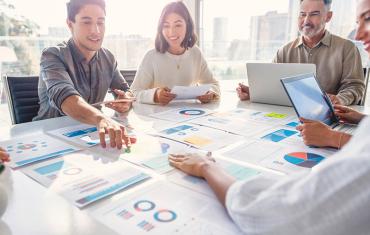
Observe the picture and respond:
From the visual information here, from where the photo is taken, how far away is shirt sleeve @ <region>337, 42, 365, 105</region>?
1.90m

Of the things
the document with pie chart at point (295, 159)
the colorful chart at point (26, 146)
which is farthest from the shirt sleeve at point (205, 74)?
the colorful chart at point (26, 146)

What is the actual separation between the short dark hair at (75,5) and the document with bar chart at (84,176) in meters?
1.00

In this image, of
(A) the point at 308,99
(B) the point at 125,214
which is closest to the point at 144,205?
(B) the point at 125,214

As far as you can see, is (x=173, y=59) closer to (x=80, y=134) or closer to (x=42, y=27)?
(x=80, y=134)

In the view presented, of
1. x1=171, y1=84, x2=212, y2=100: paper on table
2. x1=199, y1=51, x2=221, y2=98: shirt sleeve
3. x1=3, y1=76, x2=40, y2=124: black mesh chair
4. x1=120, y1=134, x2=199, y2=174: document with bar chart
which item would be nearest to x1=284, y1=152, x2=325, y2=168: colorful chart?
x1=120, y1=134, x2=199, y2=174: document with bar chart

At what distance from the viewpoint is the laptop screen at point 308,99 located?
114cm

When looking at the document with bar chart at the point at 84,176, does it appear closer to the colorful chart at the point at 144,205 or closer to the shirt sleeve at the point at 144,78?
the colorful chart at the point at 144,205

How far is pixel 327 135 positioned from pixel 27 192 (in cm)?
92

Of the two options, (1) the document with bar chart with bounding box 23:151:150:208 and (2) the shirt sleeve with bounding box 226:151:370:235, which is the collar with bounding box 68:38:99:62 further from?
(2) the shirt sleeve with bounding box 226:151:370:235

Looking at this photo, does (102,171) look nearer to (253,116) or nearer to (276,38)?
(253,116)

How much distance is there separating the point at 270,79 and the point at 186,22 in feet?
2.79

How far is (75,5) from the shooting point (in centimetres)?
157

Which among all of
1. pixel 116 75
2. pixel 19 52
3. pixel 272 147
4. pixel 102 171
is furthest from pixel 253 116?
pixel 19 52

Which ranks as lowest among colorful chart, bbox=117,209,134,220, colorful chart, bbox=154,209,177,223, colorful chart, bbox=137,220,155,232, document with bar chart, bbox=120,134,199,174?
colorful chart, bbox=154,209,177,223
